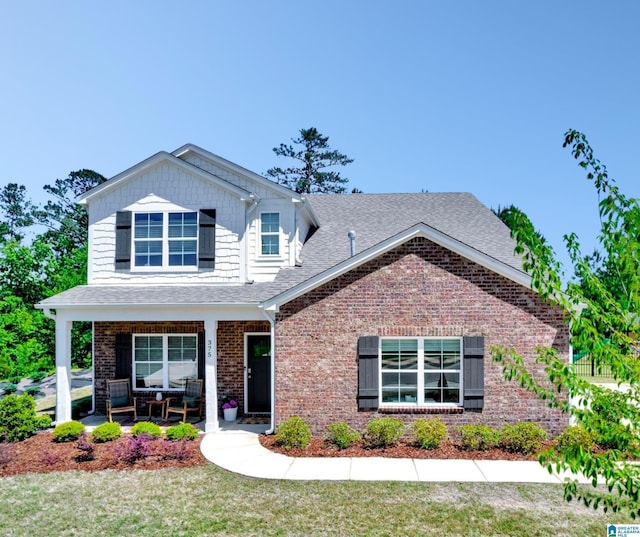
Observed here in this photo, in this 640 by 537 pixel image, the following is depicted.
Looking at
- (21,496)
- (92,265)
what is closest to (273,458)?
(21,496)

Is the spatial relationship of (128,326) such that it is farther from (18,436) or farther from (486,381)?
(486,381)

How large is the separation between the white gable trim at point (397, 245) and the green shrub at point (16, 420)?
6.71 meters

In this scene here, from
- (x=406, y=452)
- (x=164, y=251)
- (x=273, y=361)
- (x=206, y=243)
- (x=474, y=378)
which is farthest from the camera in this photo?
(x=164, y=251)

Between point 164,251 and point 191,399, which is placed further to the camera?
point 164,251

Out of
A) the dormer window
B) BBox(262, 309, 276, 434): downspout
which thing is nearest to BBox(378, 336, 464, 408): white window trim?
BBox(262, 309, 276, 434): downspout

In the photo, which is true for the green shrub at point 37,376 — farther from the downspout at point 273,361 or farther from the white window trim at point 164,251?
the downspout at point 273,361

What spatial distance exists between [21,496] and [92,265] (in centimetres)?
764

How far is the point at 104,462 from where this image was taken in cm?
1075

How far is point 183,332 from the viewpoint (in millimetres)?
15375

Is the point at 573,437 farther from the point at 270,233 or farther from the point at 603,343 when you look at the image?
the point at 270,233

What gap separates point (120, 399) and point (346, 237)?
831 centimetres

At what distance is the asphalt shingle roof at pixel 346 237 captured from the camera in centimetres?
1369

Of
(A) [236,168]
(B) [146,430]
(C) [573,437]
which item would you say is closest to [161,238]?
(A) [236,168]

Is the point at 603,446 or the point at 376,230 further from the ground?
the point at 376,230
